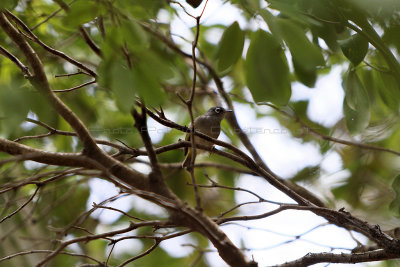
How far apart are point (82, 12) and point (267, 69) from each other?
71 cm

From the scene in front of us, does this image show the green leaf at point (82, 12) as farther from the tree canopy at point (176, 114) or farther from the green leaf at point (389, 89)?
the green leaf at point (389, 89)

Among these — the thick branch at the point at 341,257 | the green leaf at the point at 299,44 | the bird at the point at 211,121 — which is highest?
the bird at the point at 211,121

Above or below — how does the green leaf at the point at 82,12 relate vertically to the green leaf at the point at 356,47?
below

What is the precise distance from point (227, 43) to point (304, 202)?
903 mm

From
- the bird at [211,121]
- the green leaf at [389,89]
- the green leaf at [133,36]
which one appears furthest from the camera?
the bird at [211,121]

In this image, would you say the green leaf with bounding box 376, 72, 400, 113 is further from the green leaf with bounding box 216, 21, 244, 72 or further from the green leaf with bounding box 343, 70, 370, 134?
the green leaf with bounding box 216, 21, 244, 72

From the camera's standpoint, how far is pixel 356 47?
6.40 ft

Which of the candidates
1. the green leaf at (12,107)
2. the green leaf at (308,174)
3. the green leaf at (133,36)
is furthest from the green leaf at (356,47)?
the green leaf at (308,174)

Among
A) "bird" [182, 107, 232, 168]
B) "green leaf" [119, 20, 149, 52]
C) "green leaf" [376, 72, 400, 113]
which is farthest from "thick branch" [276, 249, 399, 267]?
"bird" [182, 107, 232, 168]

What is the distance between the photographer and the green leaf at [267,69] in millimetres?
1641

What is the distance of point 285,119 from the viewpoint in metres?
4.45

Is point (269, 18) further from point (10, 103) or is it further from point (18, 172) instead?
point (18, 172)

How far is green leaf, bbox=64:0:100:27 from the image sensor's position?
4.63 ft

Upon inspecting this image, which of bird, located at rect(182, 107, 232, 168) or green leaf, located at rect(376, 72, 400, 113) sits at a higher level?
bird, located at rect(182, 107, 232, 168)
